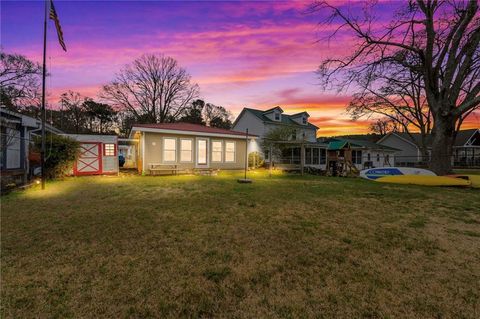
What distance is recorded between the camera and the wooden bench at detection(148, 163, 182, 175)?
47.5 feet

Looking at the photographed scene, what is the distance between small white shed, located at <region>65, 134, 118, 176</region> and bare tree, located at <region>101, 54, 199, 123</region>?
2088 cm

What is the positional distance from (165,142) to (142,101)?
2233cm

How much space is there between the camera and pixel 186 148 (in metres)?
16.3

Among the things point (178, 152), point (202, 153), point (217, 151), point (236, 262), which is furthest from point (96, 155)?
point (236, 262)

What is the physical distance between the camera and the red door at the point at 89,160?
13828 mm

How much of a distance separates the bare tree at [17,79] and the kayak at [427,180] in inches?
1215

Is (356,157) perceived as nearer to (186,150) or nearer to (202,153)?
(202,153)

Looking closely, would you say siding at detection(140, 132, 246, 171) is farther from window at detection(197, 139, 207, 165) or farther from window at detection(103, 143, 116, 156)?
window at detection(103, 143, 116, 156)

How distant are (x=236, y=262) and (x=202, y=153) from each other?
46.4ft

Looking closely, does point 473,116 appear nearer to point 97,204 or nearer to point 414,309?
point 414,309

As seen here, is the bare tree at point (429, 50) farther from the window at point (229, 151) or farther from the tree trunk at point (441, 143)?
the window at point (229, 151)

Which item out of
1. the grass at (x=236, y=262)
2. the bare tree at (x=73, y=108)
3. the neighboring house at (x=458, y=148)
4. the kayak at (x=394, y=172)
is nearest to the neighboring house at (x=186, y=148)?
the grass at (x=236, y=262)

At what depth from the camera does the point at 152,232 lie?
170 inches

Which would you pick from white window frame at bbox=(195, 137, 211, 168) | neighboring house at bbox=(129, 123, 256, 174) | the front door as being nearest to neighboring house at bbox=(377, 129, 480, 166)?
neighboring house at bbox=(129, 123, 256, 174)
